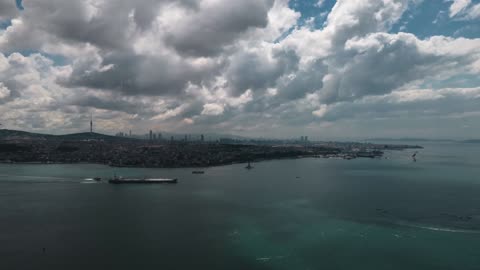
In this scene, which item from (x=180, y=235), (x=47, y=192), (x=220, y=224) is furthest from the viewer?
(x=47, y=192)

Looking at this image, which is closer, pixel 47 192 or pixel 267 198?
pixel 267 198

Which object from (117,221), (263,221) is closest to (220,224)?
(263,221)

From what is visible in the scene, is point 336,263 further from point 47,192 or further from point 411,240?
point 47,192

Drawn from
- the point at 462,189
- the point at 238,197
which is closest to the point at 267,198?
the point at 238,197

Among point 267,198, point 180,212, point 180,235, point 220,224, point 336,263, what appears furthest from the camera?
point 267,198

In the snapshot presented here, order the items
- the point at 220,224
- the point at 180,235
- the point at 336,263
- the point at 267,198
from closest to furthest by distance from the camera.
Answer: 1. the point at 336,263
2. the point at 180,235
3. the point at 220,224
4. the point at 267,198

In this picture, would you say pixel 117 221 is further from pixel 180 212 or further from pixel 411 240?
pixel 411 240
